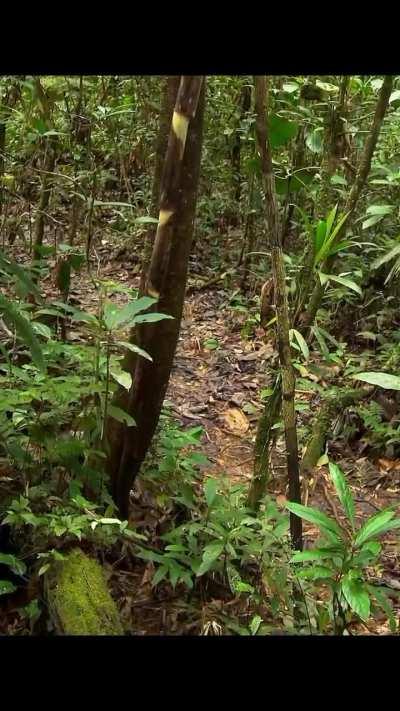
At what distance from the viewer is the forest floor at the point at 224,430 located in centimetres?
232

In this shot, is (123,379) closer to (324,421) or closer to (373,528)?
(373,528)

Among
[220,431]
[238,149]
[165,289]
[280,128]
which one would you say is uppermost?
[238,149]

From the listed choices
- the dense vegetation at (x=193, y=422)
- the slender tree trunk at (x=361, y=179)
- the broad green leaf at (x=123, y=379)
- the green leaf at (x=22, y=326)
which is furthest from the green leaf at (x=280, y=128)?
the green leaf at (x=22, y=326)

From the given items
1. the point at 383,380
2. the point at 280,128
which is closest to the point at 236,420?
the point at 280,128

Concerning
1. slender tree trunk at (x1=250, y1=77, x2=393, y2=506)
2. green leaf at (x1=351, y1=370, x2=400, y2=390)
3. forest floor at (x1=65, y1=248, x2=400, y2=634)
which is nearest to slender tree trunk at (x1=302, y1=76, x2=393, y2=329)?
slender tree trunk at (x1=250, y1=77, x2=393, y2=506)

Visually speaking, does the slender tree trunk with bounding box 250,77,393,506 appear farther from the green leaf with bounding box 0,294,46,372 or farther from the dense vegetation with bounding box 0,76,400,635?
the green leaf with bounding box 0,294,46,372

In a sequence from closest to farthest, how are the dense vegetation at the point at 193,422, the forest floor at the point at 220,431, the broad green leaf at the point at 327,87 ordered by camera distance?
the dense vegetation at the point at 193,422 → the forest floor at the point at 220,431 → the broad green leaf at the point at 327,87

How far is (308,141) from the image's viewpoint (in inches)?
175

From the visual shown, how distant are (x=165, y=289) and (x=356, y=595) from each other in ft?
4.13

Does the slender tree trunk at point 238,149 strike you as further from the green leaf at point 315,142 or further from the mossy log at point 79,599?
the mossy log at point 79,599

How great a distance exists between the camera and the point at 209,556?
2.12 metres

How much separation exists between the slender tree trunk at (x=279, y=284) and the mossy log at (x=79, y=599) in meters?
0.74
